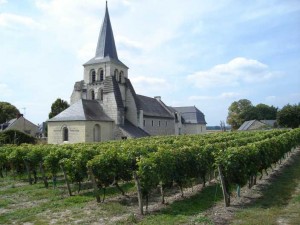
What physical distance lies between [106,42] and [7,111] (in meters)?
33.4

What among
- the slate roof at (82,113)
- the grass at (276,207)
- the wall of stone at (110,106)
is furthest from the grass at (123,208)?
the wall of stone at (110,106)

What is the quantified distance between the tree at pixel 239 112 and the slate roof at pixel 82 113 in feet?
203

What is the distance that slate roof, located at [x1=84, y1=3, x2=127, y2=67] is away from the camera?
46.1 meters

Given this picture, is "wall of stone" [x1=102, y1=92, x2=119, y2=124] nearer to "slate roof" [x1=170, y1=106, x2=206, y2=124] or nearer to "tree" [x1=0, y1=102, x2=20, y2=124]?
"slate roof" [x1=170, y1=106, x2=206, y2=124]

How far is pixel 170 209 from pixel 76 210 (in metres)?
2.82

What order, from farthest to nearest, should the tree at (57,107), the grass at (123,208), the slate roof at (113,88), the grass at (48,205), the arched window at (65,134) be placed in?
the tree at (57,107) < the slate roof at (113,88) < the arched window at (65,134) < the grass at (48,205) < the grass at (123,208)

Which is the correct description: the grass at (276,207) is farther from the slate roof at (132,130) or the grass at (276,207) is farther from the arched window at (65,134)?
the arched window at (65,134)

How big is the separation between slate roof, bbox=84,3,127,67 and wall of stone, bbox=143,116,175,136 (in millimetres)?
9968

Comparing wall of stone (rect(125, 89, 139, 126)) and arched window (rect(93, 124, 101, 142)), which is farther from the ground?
wall of stone (rect(125, 89, 139, 126))

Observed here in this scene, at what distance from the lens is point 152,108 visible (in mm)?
52844

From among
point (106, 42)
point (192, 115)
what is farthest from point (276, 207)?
point (192, 115)

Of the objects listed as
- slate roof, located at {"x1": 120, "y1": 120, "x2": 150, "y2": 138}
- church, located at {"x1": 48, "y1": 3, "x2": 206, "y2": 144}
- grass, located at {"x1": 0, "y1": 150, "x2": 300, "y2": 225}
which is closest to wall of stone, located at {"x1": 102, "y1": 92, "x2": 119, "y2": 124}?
church, located at {"x1": 48, "y1": 3, "x2": 206, "y2": 144}

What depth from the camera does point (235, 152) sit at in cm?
1024

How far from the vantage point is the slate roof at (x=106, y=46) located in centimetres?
4606
